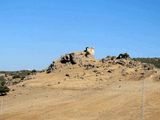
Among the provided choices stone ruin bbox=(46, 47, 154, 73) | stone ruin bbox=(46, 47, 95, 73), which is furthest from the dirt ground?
stone ruin bbox=(46, 47, 95, 73)

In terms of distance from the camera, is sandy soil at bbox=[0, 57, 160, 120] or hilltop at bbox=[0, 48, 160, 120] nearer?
sandy soil at bbox=[0, 57, 160, 120]

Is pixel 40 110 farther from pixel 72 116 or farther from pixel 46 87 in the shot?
pixel 46 87

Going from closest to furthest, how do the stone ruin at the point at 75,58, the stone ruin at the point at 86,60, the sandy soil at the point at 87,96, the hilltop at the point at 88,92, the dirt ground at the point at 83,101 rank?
the dirt ground at the point at 83,101
the sandy soil at the point at 87,96
the hilltop at the point at 88,92
the stone ruin at the point at 86,60
the stone ruin at the point at 75,58

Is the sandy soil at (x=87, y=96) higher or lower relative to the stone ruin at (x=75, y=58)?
lower

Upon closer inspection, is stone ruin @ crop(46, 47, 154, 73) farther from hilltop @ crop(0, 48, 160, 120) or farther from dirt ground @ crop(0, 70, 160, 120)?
dirt ground @ crop(0, 70, 160, 120)

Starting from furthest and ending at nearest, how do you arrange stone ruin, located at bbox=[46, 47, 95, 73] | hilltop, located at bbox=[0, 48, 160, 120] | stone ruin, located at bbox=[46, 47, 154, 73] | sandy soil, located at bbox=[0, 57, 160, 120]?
stone ruin, located at bbox=[46, 47, 95, 73]
stone ruin, located at bbox=[46, 47, 154, 73]
hilltop, located at bbox=[0, 48, 160, 120]
sandy soil, located at bbox=[0, 57, 160, 120]

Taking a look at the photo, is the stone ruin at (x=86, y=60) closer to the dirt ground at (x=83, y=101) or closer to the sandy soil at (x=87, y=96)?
the sandy soil at (x=87, y=96)

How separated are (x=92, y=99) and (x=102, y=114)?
19.9 feet

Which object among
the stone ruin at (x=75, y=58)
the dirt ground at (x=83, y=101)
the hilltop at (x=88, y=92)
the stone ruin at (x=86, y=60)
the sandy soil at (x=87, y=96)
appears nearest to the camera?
the dirt ground at (x=83, y=101)

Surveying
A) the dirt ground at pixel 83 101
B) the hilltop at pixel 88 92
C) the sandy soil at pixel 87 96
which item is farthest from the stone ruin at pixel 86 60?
the dirt ground at pixel 83 101

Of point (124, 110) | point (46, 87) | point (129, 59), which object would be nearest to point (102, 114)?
point (124, 110)

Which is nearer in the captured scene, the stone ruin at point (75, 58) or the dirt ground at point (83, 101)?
the dirt ground at point (83, 101)

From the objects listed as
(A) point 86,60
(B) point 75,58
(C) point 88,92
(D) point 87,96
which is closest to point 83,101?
(D) point 87,96

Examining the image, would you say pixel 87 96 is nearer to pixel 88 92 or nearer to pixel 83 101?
pixel 83 101
